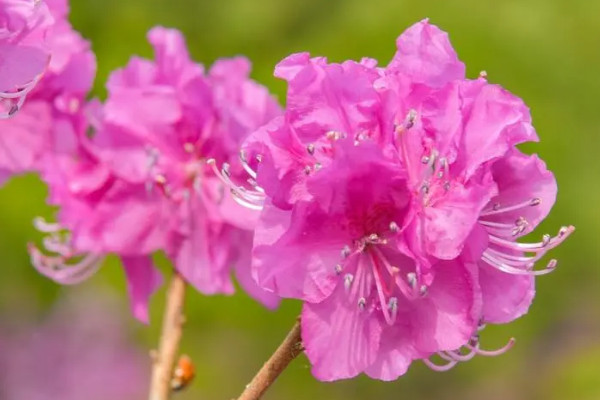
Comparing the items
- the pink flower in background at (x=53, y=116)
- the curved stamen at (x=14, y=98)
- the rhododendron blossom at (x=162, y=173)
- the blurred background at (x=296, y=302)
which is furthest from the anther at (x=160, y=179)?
the blurred background at (x=296, y=302)

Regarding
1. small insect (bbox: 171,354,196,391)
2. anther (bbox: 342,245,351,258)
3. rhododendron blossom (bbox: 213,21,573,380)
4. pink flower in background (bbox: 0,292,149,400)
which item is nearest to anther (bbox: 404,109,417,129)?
rhododendron blossom (bbox: 213,21,573,380)

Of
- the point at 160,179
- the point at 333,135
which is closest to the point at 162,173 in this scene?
the point at 160,179

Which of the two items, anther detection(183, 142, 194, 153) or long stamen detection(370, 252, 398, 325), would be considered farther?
anther detection(183, 142, 194, 153)

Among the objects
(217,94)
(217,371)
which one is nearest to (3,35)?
(217,94)

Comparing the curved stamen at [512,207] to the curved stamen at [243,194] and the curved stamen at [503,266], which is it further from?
the curved stamen at [243,194]

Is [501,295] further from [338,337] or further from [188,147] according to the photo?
→ [188,147]

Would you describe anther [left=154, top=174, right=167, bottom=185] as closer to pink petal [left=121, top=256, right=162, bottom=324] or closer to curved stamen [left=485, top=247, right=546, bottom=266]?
pink petal [left=121, top=256, right=162, bottom=324]

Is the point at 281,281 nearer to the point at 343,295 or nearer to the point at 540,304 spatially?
the point at 343,295
